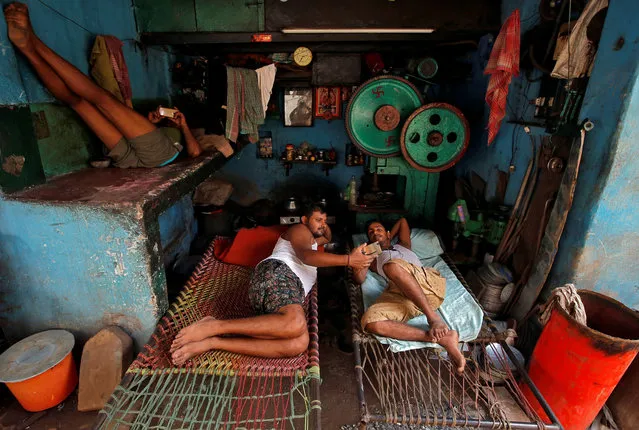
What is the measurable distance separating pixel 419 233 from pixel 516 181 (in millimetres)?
1218

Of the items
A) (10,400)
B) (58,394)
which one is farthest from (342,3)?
(10,400)

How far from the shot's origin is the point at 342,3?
3.85 meters

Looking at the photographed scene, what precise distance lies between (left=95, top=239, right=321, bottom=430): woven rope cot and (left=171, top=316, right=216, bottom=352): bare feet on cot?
5.1 inches

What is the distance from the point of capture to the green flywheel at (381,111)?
13.4 feet

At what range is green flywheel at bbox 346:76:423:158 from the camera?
4090 mm

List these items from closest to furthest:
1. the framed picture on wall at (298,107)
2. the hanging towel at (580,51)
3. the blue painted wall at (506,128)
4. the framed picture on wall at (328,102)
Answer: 1. the hanging towel at (580,51)
2. the blue painted wall at (506,128)
3. the framed picture on wall at (328,102)
4. the framed picture on wall at (298,107)

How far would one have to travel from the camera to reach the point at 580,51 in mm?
2756

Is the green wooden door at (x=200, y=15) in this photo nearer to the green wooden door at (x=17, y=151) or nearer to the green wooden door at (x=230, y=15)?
the green wooden door at (x=230, y=15)

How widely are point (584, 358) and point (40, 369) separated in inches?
144

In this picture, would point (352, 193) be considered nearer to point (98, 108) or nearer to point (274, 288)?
point (274, 288)

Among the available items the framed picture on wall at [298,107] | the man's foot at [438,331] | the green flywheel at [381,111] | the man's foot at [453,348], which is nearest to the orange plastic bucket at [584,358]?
the man's foot at [453,348]

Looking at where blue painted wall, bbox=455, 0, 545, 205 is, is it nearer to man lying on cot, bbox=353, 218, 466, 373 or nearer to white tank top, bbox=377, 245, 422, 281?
white tank top, bbox=377, 245, 422, 281

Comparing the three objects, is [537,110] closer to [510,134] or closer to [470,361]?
[510,134]

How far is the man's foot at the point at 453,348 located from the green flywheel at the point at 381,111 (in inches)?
93.8
